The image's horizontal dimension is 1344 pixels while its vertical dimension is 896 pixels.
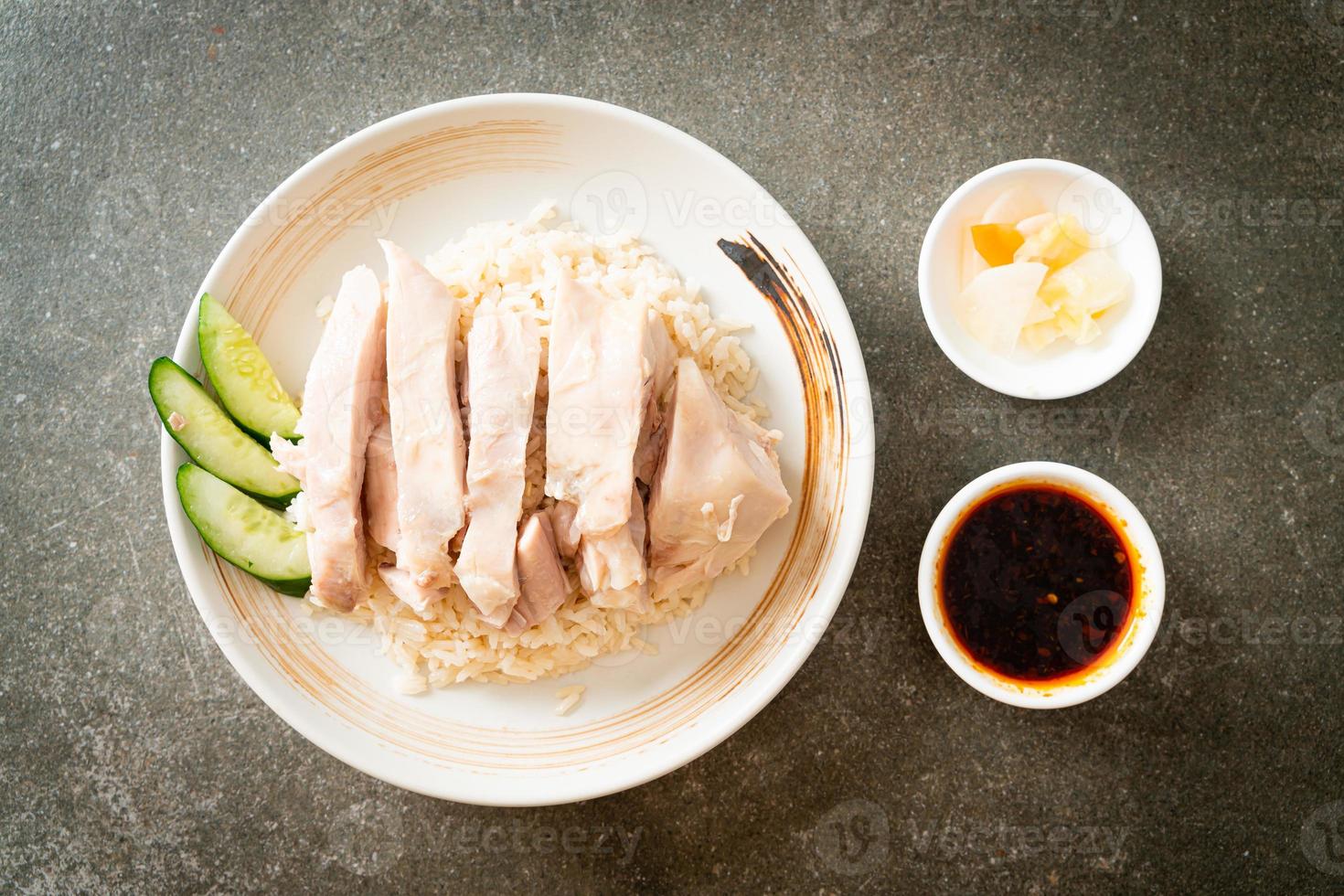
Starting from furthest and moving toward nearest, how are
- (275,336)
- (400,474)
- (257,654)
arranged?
(275,336)
(257,654)
(400,474)

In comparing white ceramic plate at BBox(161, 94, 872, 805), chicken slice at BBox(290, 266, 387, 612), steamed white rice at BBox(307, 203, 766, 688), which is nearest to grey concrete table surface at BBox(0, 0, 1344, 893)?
white ceramic plate at BBox(161, 94, 872, 805)

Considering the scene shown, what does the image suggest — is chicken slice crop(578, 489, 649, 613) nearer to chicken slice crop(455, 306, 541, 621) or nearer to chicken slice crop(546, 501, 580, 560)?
chicken slice crop(546, 501, 580, 560)

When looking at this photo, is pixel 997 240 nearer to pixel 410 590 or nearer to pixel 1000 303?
pixel 1000 303

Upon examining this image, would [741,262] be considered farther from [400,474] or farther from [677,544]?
[400,474]

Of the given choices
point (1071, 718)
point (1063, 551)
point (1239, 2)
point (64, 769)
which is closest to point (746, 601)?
point (1063, 551)

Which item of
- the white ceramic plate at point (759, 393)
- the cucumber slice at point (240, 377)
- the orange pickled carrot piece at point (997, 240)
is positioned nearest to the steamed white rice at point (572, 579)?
the white ceramic plate at point (759, 393)

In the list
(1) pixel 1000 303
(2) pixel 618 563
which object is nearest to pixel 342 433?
(2) pixel 618 563
